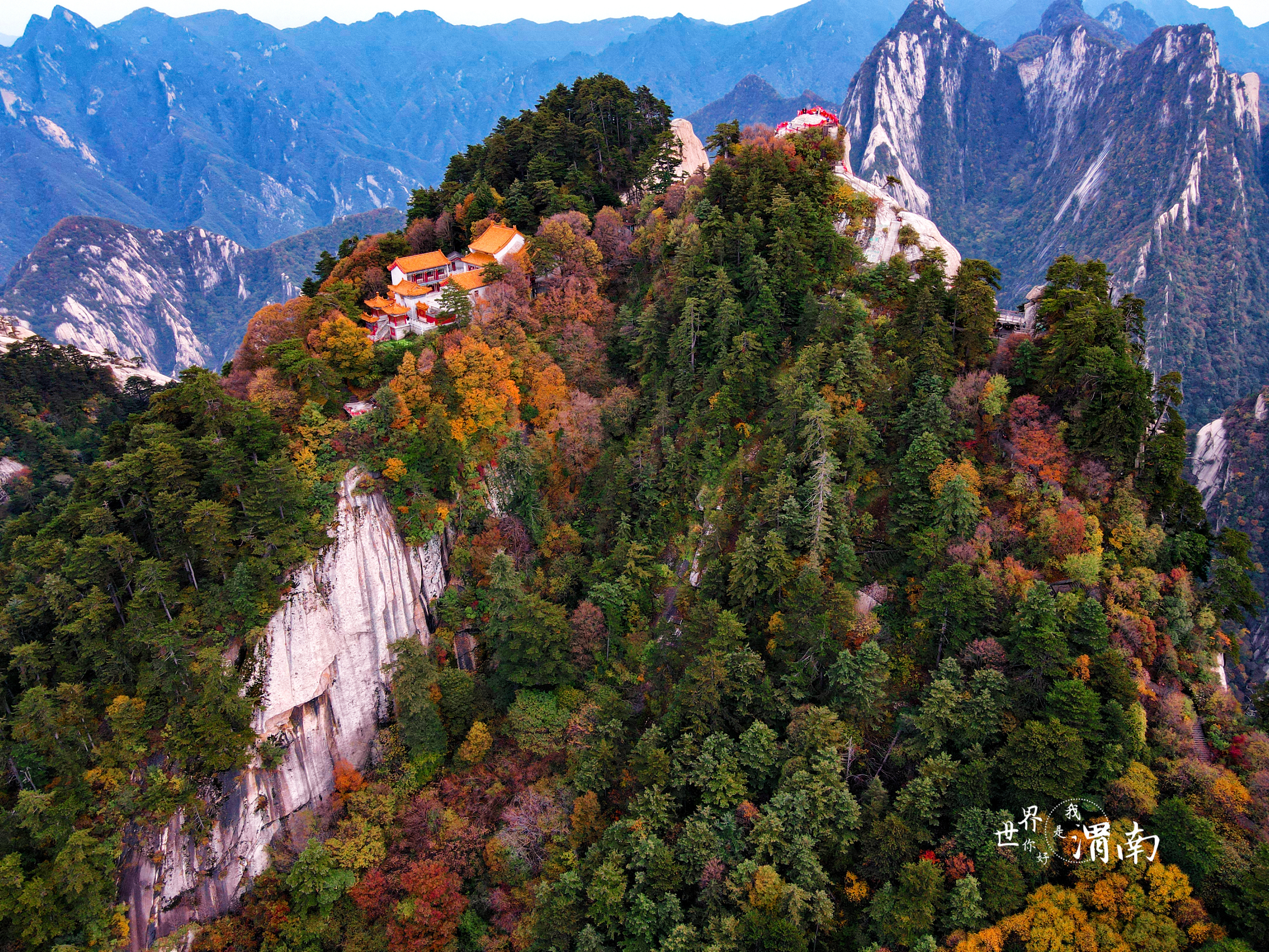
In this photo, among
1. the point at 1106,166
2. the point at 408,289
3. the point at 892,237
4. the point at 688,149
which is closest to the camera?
the point at 892,237

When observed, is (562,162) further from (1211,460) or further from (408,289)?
(1211,460)

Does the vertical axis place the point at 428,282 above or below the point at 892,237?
above

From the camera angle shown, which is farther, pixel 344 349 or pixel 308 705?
pixel 344 349

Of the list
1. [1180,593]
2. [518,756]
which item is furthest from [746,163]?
[518,756]

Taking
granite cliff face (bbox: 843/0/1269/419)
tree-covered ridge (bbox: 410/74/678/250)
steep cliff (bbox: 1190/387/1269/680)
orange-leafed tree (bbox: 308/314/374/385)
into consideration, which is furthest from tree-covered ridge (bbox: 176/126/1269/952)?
granite cliff face (bbox: 843/0/1269/419)

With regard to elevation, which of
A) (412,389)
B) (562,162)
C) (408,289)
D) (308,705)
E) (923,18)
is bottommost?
(308,705)

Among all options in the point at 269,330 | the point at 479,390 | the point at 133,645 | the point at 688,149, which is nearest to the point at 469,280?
the point at 479,390

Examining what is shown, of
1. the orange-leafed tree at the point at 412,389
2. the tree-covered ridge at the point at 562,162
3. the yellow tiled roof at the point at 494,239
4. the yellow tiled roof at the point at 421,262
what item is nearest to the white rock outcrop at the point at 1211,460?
the tree-covered ridge at the point at 562,162

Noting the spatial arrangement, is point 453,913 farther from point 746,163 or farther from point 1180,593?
point 746,163
